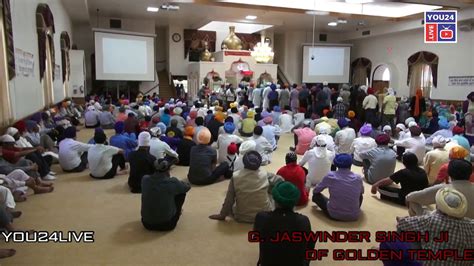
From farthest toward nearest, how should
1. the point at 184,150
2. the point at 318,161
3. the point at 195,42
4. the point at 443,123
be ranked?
the point at 195,42 < the point at 443,123 < the point at 184,150 < the point at 318,161

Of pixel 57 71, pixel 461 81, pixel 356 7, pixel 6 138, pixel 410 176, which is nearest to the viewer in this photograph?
pixel 410 176

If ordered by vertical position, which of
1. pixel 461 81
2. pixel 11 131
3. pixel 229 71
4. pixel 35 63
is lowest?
pixel 11 131

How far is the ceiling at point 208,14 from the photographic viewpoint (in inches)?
460

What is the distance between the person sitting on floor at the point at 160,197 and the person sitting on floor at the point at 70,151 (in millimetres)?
2636

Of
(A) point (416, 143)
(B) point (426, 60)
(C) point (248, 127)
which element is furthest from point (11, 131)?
(B) point (426, 60)

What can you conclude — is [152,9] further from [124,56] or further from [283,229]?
[283,229]

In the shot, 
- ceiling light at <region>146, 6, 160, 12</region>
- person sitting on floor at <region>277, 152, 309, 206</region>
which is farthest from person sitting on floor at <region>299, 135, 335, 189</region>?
ceiling light at <region>146, 6, 160, 12</region>

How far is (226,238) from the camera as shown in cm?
337

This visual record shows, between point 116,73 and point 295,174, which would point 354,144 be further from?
point 116,73

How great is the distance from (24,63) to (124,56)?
927 cm

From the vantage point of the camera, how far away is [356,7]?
41.0 ft

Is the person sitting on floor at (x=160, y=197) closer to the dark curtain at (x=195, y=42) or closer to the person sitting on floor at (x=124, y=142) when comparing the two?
the person sitting on floor at (x=124, y=142)

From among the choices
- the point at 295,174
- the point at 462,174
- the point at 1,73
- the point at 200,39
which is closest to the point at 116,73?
the point at 200,39

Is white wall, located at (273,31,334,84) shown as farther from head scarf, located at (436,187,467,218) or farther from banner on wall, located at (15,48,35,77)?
head scarf, located at (436,187,467,218)
